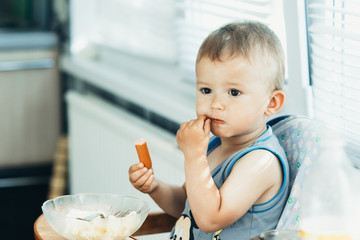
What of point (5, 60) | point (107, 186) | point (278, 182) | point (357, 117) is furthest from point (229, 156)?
point (5, 60)

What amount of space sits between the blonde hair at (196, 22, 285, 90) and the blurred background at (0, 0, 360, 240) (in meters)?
0.25

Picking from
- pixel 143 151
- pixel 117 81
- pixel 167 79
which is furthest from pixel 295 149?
pixel 117 81

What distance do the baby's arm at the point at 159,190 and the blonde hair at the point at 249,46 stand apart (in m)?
0.32

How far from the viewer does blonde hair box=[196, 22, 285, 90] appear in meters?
1.30

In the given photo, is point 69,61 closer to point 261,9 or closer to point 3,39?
point 3,39

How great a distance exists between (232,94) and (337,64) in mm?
389

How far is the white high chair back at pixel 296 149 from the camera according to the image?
1313 millimetres

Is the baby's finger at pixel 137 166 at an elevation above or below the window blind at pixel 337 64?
below

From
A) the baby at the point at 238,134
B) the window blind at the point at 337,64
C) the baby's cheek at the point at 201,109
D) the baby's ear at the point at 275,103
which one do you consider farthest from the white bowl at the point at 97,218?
the window blind at the point at 337,64

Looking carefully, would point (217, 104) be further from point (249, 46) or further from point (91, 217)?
point (91, 217)

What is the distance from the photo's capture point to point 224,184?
126 centimetres

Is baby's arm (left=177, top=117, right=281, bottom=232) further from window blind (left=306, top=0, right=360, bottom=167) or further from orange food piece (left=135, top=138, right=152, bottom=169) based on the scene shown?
window blind (left=306, top=0, right=360, bottom=167)

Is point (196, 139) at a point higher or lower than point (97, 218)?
higher

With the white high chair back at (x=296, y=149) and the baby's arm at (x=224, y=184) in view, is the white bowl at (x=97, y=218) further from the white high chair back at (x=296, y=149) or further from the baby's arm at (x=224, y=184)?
the white high chair back at (x=296, y=149)
